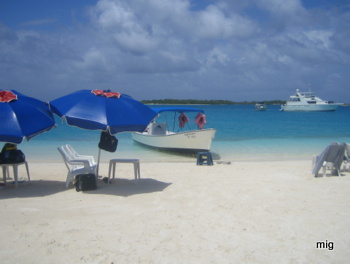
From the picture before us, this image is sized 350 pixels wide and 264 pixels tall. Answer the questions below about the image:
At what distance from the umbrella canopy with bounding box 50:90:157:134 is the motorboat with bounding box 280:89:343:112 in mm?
67031

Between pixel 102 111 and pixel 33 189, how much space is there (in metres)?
2.06

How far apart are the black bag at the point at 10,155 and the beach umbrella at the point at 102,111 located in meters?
1.07

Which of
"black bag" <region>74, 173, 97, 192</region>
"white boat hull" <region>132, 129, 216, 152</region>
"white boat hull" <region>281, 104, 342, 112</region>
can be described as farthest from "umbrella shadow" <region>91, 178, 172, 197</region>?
"white boat hull" <region>281, 104, 342, 112</region>

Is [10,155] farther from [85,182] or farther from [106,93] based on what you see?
[106,93]

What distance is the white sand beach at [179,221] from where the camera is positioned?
3.65m

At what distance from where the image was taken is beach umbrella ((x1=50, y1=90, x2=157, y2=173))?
5.81 metres

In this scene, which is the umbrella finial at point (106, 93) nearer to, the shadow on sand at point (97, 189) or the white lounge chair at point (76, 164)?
the white lounge chair at point (76, 164)

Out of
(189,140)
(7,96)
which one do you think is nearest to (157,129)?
(189,140)

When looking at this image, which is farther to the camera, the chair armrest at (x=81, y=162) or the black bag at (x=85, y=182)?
the chair armrest at (x=81, y=162)

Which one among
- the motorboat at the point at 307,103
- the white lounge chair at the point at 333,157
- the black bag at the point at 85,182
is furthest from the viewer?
the motorboat at the point at 307,103

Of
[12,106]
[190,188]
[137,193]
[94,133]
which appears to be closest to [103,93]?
[12,106]

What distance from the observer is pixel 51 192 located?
6246mm

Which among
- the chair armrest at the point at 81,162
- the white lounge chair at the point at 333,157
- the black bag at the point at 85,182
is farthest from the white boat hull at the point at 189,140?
the black bag at the point at 85,182

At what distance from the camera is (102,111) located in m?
6.01
